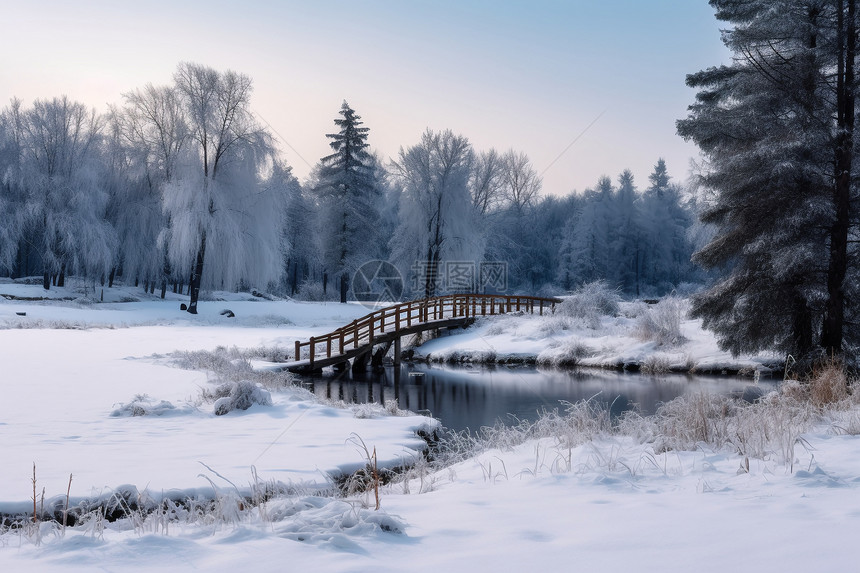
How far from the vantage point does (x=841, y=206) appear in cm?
1316

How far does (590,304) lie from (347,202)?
19864mm

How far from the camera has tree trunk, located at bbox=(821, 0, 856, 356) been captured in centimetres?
1301

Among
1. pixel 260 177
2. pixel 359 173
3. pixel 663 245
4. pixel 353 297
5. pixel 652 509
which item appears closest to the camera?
pixel 652 509

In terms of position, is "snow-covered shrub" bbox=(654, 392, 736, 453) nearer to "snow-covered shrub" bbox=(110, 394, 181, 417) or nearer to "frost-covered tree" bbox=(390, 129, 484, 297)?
"snow-covered shrub" bbox=(110, 394, 181, 417)

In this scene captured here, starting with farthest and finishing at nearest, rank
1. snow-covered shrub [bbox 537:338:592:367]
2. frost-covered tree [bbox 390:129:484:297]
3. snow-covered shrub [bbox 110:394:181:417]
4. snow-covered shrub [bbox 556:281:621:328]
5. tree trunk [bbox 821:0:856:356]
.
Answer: frost-covered tree [bbox 390:129:484:297], snow-covered shrub [bbox 556:281:621:328], snow-covered shrub [bbox 537:338:592:367], tree trunk [bbox 821:0:856:356], snow-covered shrub [bbox 110:394:181:417]

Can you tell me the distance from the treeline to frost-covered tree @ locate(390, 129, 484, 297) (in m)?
0.07

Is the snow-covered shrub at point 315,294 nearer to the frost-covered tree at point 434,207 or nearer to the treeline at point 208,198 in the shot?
the treeline at point 208,198

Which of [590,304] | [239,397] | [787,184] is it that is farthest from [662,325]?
[239,397]

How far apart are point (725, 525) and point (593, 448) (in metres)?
2.09

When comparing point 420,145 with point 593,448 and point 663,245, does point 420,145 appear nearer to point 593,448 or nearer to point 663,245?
point 663,245

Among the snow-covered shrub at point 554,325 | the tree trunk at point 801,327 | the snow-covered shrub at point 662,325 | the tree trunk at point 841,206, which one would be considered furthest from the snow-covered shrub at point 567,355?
the tree trunk at point 841,206

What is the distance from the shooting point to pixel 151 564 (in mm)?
3359

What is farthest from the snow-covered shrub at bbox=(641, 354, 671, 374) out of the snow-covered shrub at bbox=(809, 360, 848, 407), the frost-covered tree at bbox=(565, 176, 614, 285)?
the frost-covered tree at bbox=(565, 176, 614, 285)

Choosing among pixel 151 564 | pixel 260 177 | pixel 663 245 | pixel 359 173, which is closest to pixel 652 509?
pixel 151 564
